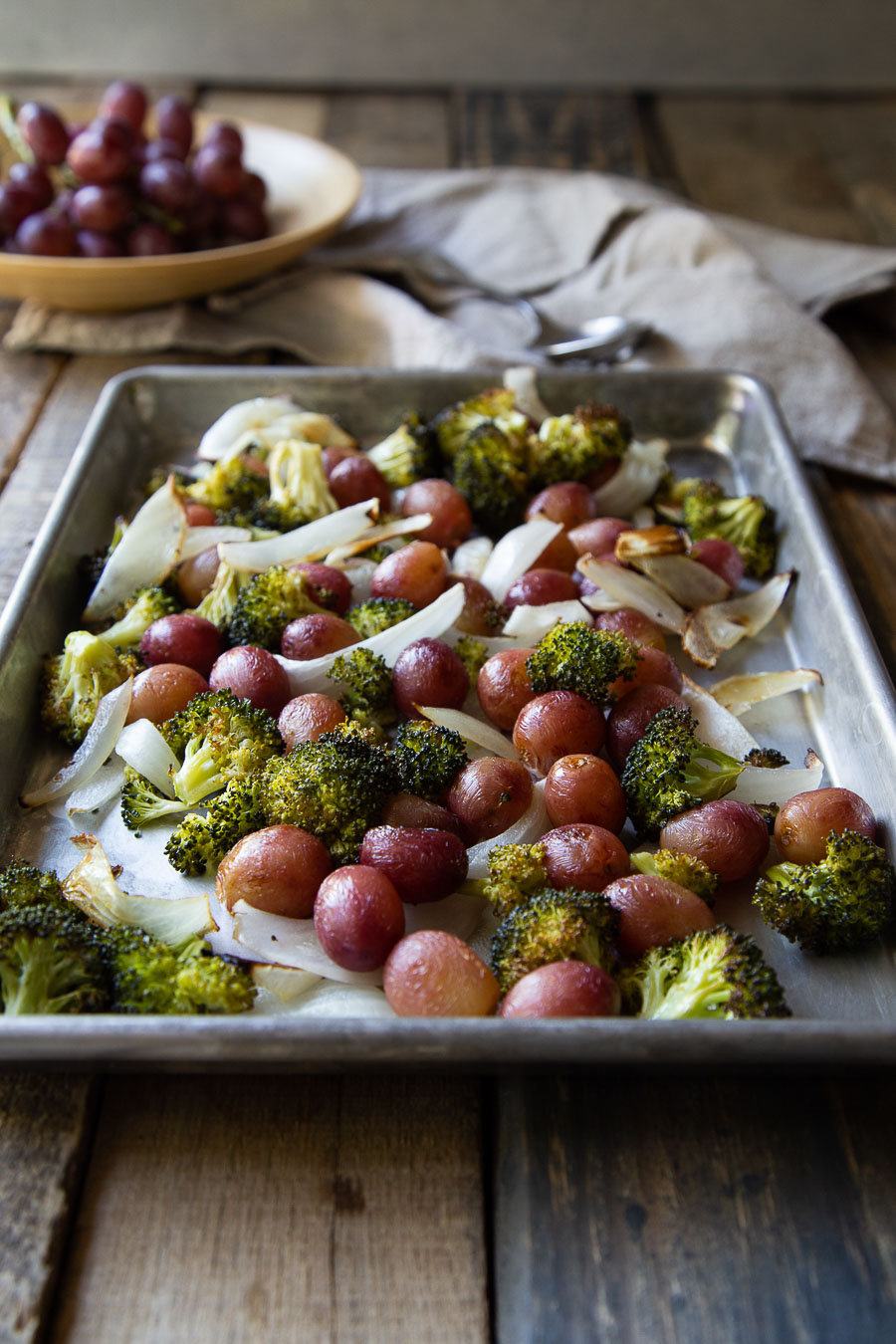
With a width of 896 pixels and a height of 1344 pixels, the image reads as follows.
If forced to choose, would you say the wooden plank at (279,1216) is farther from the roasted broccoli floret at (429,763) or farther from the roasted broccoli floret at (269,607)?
the roasted broccoli floret at (269,607)

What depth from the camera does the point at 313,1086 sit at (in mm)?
1204

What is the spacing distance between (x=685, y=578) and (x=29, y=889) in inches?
45.6

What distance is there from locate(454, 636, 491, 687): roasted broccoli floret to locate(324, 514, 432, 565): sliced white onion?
29cm

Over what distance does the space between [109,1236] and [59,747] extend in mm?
750

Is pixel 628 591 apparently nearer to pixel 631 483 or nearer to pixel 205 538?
pixel 631 483

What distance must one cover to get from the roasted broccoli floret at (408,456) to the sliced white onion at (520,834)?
2.80 ft

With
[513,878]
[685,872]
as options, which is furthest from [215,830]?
[685,872]

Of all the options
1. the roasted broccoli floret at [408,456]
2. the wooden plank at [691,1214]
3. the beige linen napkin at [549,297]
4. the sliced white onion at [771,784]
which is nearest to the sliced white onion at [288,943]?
the wooden plank at [691,1214]

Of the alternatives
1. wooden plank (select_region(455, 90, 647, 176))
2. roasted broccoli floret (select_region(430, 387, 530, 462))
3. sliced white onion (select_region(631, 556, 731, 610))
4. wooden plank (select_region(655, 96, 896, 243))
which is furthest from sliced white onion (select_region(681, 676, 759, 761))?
wooden plank (select_region(455, 90, 647, 176))

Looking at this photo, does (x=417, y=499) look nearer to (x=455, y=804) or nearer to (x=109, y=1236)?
(x=455, y=804)

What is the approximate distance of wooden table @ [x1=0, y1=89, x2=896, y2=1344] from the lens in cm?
103

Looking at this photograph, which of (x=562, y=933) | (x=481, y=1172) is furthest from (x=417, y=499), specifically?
(x=481, y=1172)

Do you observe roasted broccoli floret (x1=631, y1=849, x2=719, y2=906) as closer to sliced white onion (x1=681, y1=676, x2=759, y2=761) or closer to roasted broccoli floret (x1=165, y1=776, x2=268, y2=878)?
sliced white onion (x1=681, y1=676, x2=759, y2=761)

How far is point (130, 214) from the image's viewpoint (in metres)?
2.77
